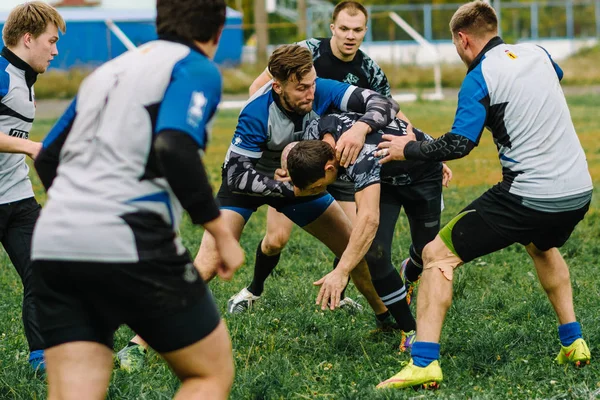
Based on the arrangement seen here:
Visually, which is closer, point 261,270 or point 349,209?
point 261,270

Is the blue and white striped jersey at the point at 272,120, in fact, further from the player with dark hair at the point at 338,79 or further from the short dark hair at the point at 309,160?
the player with dark hair at the point at 338,79

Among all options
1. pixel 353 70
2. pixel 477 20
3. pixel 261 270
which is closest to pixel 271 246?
pixel 261 270

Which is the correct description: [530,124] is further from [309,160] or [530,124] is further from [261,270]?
[261,270]

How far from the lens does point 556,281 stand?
5285mm

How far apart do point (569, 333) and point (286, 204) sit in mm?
1955

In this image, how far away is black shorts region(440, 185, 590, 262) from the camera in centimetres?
492

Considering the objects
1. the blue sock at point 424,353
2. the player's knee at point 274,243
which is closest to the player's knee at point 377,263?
the blue sock at point 424,353

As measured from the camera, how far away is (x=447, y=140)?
Result: 4.91m

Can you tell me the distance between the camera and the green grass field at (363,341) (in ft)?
15.6

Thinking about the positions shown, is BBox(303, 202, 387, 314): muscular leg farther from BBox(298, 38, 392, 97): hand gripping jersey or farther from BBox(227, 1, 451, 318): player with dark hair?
BBox(298, 38, 392, 97): hand gripping jersey

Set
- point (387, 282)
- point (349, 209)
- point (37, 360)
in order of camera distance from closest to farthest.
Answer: point (37, 360), point (387, 282), point (349, 209)

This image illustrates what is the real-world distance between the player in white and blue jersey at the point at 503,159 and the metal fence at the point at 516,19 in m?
31.8

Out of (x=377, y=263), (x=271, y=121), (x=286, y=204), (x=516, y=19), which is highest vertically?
(x=271, y=121)

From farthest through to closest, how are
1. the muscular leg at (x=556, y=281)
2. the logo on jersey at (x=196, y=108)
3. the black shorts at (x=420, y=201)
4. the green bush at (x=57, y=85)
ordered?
the green bush at (x=57, y=85), the black shorts at (x=420, y=201), the muscular leg at (x=556, y=281), the logo on jersey at (x=196, y=108)
